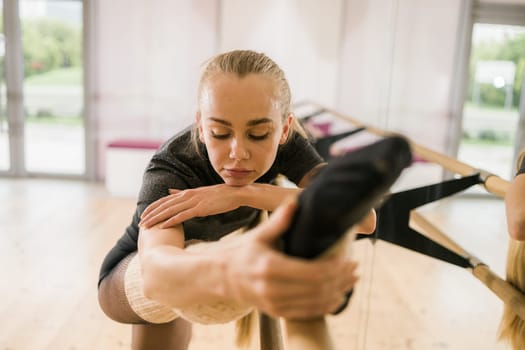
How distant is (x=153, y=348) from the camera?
123 cm

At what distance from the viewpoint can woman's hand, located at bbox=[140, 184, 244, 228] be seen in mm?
804

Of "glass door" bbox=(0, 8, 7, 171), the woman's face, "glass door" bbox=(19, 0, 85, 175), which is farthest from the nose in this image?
"glass door" bbox=(0, 8, 7, 171)

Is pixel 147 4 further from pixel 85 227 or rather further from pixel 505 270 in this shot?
pixel 505 270

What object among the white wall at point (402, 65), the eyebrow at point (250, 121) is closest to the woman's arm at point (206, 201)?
the eyebrow at point (250, 121)

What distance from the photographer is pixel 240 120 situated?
734mm

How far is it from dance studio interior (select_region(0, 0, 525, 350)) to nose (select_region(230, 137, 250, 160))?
176 mm

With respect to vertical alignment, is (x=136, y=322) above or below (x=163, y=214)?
below

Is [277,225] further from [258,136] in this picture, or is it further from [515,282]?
[515,282]

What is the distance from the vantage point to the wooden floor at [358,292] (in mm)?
1642

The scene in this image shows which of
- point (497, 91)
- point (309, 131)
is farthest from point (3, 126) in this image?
point (497, 91)

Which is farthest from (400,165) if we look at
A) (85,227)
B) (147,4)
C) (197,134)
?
(147,4)

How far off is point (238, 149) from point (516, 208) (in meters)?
0.60

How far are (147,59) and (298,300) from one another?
5040 millimetres

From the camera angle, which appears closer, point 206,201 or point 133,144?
point 206,201
